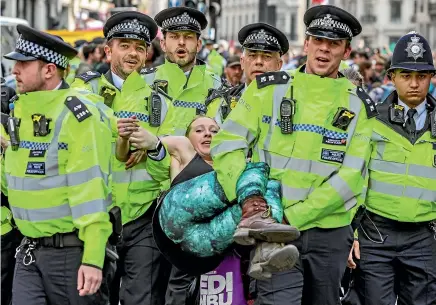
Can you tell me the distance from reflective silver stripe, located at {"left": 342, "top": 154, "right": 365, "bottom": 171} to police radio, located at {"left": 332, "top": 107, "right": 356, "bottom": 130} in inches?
7.2

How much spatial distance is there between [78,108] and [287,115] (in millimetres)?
1242

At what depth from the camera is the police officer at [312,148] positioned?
688 centimetres

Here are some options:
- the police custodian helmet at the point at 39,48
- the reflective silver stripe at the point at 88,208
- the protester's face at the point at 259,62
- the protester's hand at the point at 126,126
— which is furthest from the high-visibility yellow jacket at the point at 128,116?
the reflective silver stripe at the point at 88,208

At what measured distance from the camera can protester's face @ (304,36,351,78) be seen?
7090mm

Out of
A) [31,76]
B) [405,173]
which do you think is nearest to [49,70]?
[31,76]

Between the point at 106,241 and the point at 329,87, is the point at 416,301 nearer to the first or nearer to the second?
the point at 329,87

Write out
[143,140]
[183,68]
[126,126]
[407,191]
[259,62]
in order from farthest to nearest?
[183,68]
[259,62]
[407,191]
[143,140]
[126,126]

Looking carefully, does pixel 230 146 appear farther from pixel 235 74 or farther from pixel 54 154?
pixel 235 74

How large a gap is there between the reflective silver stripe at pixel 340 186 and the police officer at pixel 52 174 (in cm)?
134

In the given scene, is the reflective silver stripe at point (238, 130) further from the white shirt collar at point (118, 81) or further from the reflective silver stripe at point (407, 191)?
the white shirt collar at point (118, 81)

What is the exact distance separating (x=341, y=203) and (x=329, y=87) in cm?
71

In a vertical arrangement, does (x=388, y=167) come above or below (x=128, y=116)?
below

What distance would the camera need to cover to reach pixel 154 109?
862 centimetres

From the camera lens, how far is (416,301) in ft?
27.7
